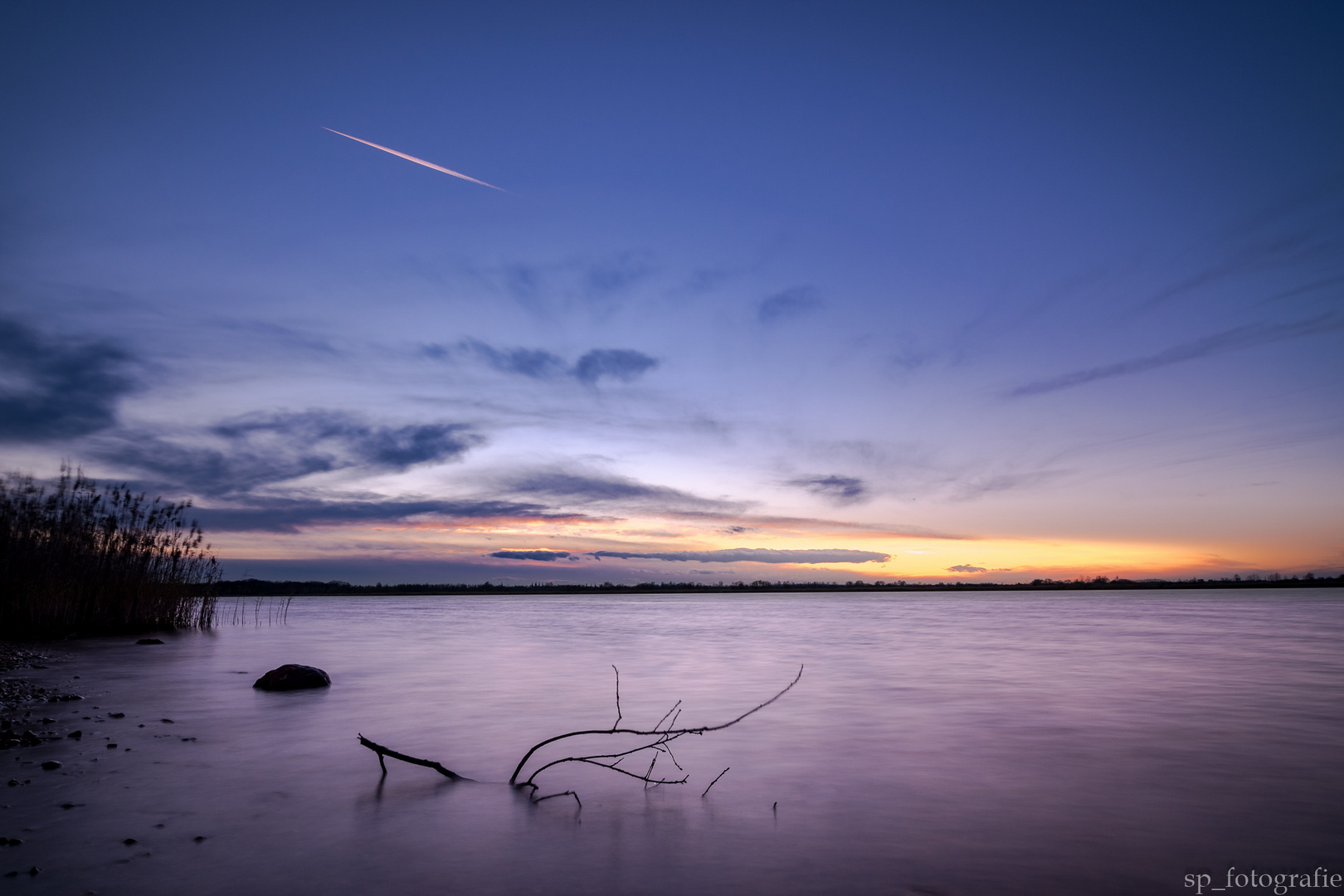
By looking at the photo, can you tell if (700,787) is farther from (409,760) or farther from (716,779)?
(409,760)

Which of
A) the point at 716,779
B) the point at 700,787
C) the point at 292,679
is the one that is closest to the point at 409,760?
the point at 700,787

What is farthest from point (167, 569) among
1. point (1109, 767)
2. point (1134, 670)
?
point (1134, 670)

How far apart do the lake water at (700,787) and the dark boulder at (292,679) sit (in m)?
0.61

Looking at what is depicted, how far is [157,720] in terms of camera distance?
1169 cm

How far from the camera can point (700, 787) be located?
830 centimetres

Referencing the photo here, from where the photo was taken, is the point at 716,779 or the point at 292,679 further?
the point at 292,679

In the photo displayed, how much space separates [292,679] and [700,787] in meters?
11.7

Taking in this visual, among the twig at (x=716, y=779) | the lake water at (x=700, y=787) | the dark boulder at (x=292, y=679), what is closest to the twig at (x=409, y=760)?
the lake water at (x=700, y=787)

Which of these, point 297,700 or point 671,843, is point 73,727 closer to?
point 297,700

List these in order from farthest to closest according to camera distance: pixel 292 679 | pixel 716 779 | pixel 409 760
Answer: pixel 292 679 → pixel 716 779 → pixel 409 760

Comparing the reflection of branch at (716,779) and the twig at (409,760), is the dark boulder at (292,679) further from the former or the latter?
the reflection of branch at (716,779)

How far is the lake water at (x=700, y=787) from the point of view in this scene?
5.72 meters

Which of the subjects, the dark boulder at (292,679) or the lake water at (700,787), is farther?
the dark boulder at (292,679)

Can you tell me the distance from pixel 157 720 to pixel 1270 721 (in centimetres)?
1834
